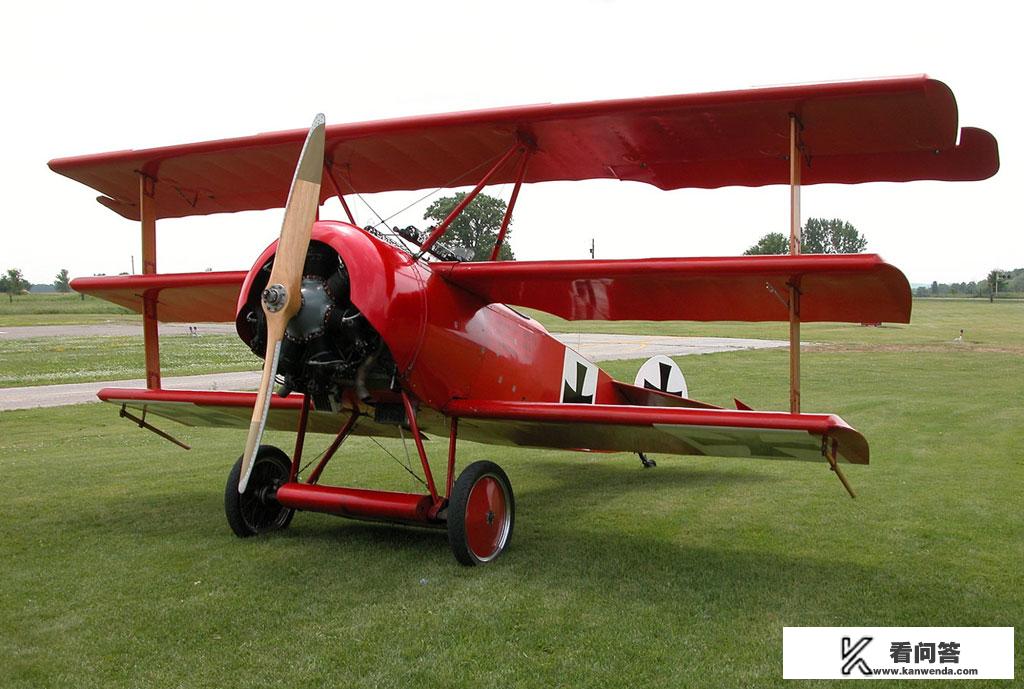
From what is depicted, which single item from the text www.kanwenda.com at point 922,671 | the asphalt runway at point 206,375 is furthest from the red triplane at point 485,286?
the asphalt runway at point 206,375

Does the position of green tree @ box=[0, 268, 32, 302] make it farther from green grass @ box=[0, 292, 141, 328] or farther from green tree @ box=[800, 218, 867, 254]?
green tree @ box=[800, 218, 867, 254]

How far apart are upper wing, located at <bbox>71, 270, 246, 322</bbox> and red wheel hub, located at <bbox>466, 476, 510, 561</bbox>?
2.34 m

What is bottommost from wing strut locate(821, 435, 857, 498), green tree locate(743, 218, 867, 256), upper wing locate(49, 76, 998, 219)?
wing strut locate(821, 435, 857, 498)

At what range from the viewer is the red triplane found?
5.14 metres

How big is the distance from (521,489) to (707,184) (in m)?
3.38

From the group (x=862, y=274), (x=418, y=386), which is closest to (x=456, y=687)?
(x=418, y=386)

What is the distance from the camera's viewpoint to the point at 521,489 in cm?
832

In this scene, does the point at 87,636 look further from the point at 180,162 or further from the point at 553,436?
the point at 180,162

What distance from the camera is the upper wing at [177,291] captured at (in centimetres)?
640

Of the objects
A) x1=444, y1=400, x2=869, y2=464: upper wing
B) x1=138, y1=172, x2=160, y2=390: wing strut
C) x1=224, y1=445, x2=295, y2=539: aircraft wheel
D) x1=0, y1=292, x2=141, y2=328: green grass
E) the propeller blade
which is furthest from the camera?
x1=0, y1=292, x2=141, y2=328: green grass

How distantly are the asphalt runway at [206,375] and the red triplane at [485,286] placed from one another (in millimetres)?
2344

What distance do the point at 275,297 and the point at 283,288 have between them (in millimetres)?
69

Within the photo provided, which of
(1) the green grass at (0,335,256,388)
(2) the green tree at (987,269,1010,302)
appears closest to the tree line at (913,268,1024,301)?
(2) the green tree at (987,269,1010,302)

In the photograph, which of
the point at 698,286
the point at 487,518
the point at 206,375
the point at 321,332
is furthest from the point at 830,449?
the point at 206,375
